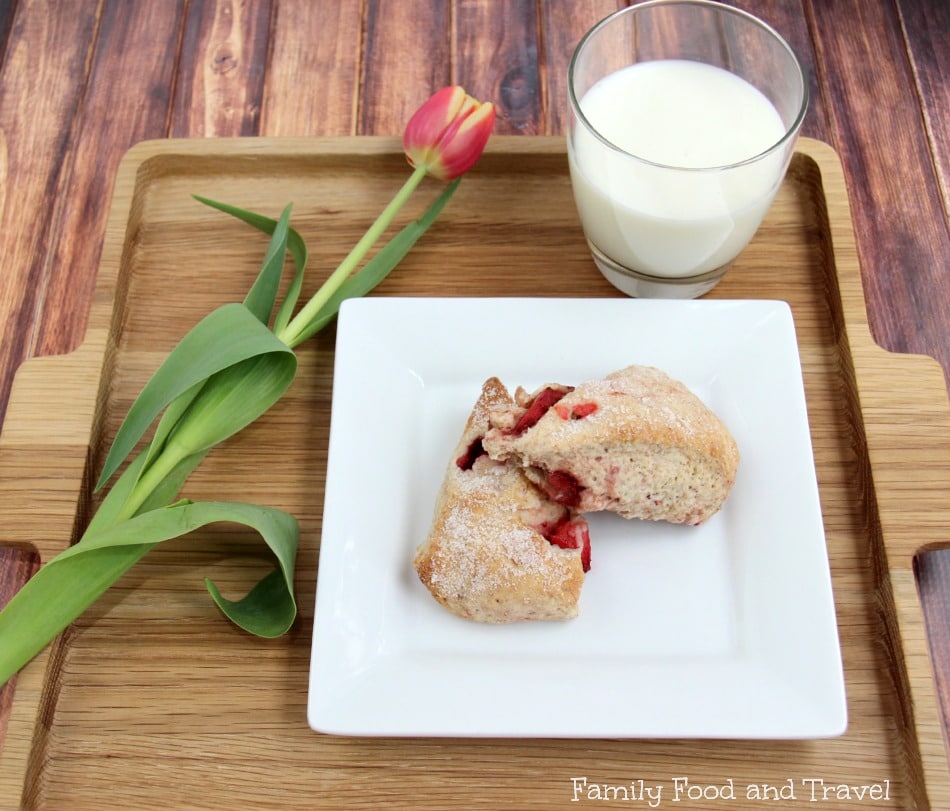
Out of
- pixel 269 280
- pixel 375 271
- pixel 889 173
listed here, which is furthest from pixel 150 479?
pixel 889 173

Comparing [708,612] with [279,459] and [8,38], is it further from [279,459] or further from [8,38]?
[8,38]

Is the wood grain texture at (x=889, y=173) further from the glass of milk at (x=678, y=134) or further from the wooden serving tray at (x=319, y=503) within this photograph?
the glass of milk at (x=678, y=134)

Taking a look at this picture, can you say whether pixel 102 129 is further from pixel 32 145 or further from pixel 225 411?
pixel 225 411

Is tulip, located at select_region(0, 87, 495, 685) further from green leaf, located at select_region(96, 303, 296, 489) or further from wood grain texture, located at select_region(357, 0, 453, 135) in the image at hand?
wood grain texture, located at select_region(357, 0, 453, 135)

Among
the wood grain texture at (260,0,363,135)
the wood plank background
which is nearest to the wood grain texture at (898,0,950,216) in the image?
the wood plank background

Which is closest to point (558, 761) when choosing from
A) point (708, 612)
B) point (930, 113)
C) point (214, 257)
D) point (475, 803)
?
point (475, 803)

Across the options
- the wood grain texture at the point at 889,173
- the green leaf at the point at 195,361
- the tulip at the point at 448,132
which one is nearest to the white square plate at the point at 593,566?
the green leaf at the point at 195,361

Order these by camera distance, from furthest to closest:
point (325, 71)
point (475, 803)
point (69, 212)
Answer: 1. point (325, 71)
2. point (69, 212)
3. point (475, 803)

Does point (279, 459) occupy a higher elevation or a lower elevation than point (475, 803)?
higher
